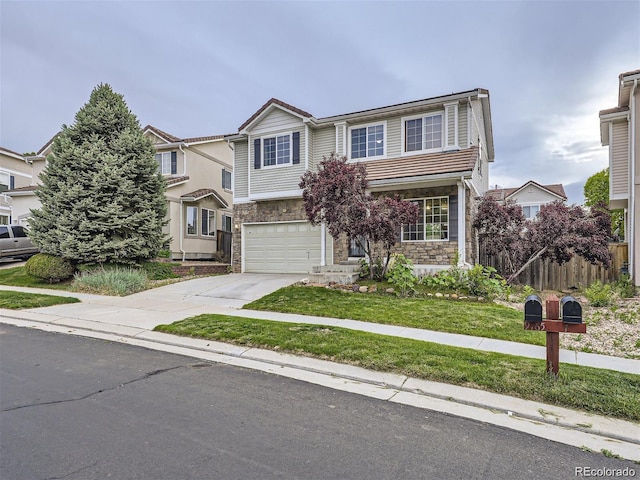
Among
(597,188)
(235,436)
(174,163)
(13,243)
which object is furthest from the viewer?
(597,188)

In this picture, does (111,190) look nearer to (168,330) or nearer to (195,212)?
(195,212)

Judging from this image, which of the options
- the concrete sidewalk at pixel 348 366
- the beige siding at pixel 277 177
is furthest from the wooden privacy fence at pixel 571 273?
the beige siding at pixel 277 177

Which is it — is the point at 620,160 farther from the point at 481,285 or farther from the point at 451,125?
the point at 481,285

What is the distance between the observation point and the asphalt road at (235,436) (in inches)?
110

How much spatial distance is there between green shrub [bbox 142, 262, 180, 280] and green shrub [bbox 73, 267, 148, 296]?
4.59 feet

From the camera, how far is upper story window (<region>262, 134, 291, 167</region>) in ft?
52.4

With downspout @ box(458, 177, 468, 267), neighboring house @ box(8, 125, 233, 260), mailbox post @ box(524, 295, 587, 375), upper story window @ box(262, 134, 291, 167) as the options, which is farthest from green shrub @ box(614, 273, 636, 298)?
neighboring house @ box(8, 125, 233, 260)

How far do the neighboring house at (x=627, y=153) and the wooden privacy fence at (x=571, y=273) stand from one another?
755 mm

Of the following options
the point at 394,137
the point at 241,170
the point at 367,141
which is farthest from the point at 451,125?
the point at 241,170

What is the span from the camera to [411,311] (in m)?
8.58

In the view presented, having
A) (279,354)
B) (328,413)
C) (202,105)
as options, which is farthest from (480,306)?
(202,105)

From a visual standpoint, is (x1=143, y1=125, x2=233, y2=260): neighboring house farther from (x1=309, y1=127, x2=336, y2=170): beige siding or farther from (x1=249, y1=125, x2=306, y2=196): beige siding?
(x1=309, y1=127, x2=336, y2=170): beige siding

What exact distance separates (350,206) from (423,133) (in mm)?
5660

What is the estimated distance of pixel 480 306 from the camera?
9242 mm
